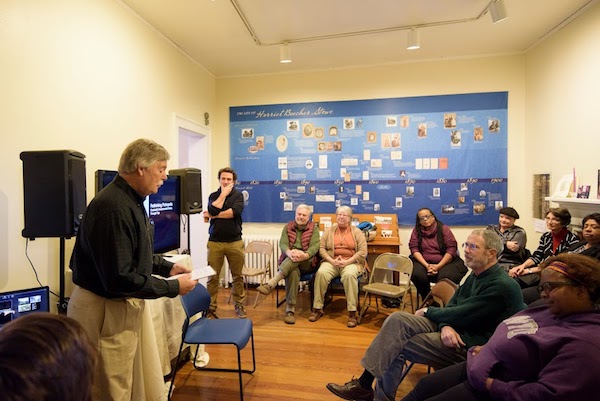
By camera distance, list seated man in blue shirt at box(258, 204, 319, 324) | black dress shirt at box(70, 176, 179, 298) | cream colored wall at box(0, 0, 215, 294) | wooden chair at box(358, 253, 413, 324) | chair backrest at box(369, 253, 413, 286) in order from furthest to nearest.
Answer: seated man in blue shirt at box(258, 204, 319, 324), chair backrest at box(369, 253, 413, 286), wooden chair at box(358, 253, 413, 324), cream colored wall at box(0, 0, 215, 294), black dress shirt at box(70, 176, 179, 298)

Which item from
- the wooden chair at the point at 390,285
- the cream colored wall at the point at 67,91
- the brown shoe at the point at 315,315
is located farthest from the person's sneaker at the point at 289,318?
the cream colored wall at the point at 67,91

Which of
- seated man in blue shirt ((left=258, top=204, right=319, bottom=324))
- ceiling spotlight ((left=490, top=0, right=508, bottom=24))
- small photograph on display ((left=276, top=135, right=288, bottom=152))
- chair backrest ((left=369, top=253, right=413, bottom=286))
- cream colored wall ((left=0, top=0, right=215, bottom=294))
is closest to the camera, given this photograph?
cream colored wall ((left=0, top=0, right=215, bottom=294))

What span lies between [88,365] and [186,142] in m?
4.93

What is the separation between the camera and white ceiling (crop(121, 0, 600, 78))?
11.0 ft

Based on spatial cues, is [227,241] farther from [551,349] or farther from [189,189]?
[551,349]

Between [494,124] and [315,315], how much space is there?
3.41 meters

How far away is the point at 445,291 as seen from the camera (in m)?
2.61

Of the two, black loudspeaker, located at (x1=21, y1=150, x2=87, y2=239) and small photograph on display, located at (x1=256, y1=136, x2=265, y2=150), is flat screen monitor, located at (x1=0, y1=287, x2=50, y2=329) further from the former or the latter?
small photograph on display, located at (x1=256, y1=136, x2=265, y2=150)

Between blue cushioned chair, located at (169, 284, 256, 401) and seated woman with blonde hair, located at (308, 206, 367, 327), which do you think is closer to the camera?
blue cushioned chair, located at (169, 284, 256, 401)

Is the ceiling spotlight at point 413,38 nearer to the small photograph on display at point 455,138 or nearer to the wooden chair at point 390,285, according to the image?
the small photograph on display at point 455,138

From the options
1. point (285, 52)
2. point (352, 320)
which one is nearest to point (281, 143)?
point (285, 52)

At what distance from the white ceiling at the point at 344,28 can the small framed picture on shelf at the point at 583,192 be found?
1732mm

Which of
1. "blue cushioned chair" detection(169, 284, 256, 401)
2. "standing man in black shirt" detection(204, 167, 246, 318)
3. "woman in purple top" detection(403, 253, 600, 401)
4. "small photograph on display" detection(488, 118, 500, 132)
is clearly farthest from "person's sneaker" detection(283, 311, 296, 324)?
"small photograph on display" detection(488, 118, 500, 132)

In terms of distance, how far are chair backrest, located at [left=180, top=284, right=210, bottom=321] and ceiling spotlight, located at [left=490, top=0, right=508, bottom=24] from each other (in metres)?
3.52
